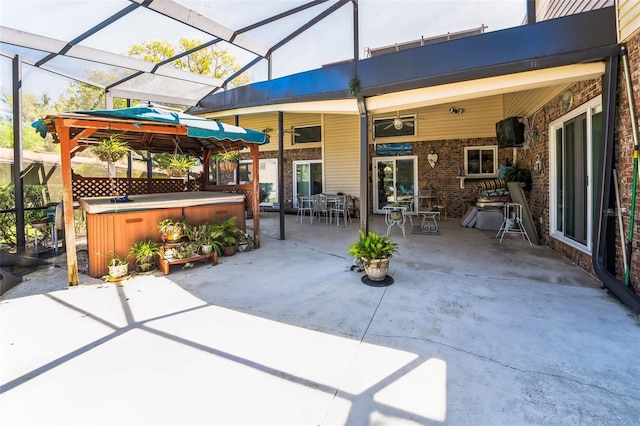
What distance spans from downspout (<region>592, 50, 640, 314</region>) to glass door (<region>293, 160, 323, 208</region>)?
8100 millimetres

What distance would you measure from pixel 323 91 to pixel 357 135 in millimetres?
5168

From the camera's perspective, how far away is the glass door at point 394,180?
983cm

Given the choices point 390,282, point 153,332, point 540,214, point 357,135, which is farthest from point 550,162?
point 153,332

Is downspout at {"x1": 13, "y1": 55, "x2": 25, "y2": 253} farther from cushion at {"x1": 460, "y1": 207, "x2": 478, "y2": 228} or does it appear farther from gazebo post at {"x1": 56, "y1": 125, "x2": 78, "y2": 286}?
cushion at {"x1": 460, "y1": 207, "x2": 478, "y2": 228}

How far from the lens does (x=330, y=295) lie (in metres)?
3.43

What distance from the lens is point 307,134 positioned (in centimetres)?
1107

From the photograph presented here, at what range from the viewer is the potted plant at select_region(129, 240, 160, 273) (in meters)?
4.40

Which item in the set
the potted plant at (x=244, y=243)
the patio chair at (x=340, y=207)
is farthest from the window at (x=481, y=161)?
the potted plant at (x=244, y=243)

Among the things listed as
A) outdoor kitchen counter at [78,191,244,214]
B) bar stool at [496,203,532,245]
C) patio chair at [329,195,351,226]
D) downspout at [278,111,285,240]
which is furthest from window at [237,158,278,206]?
bar stool at [496,203,532,245]

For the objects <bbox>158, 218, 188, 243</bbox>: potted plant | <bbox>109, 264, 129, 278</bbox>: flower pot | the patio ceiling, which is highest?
the patio ceiling

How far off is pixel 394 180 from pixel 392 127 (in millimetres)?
1798

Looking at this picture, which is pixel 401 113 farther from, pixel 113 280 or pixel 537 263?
pixel 113 280

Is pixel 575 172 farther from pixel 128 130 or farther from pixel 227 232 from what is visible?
pixel 128 130

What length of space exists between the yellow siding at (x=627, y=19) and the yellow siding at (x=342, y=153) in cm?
713
